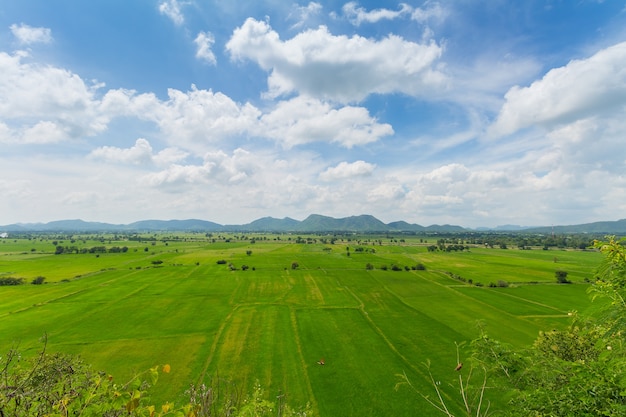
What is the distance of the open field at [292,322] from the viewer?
39406mm

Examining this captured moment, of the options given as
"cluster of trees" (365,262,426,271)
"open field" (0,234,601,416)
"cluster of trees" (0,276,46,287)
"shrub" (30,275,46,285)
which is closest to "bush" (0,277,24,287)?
"cluster of trees" (0,276,46,287)

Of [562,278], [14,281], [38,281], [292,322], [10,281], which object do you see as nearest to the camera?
[292,322]

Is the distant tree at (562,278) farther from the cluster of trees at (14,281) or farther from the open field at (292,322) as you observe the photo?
the cluster of trees at (14,281)

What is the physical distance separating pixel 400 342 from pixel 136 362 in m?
43.7

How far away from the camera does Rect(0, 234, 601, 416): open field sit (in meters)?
39.4

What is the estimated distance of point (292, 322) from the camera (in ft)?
206

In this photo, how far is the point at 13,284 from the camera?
324 ft

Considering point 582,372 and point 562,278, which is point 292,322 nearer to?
point 582,372

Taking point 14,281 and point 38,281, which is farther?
point 38,281

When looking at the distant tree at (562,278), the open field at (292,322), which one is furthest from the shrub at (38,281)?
the distant tree at (562,278)

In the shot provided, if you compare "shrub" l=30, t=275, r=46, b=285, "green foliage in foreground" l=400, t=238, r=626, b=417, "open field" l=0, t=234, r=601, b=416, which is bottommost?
"open field" l=0, t=234, r=601, b=416

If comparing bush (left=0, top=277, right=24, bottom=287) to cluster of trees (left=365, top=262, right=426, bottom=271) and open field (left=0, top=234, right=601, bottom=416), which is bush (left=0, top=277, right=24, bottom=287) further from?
cluster of trees (left=365, top=262, right=426, bottom=271)

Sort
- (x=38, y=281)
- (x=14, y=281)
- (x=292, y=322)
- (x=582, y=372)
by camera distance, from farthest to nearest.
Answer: (x=38, y=281)
(x=14, y=281)
(x=292, y=322)
(x=582, y=372)

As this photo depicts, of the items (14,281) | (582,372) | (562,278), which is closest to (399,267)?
(562,278)
